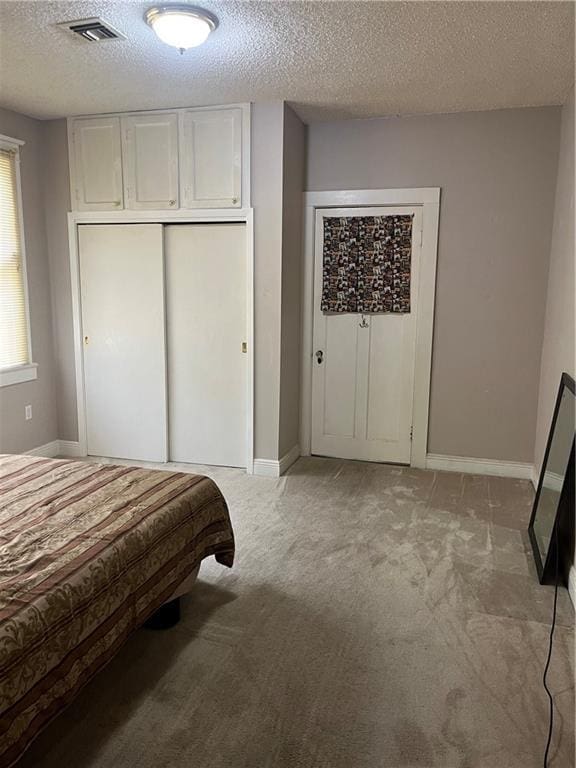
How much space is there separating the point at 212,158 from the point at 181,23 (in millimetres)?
1451

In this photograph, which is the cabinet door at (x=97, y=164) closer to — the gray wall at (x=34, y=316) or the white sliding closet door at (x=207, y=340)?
the gray wall at (x=34, y=316)

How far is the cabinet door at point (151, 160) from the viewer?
405 centimetres

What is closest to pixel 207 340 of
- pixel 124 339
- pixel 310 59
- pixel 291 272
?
pixel 124 339

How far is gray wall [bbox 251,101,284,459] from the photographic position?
3857mm

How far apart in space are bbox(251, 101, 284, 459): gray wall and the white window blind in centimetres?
177

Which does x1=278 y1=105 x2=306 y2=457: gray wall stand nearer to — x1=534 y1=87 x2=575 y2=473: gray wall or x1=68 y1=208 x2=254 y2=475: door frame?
x1=68 y1=208 x2=254 y2=475: door frame

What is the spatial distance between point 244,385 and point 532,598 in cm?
239

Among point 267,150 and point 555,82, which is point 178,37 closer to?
point 267,150

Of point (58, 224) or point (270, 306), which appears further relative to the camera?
point (58, 224)

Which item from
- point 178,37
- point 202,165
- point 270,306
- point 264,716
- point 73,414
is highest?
point 178,37

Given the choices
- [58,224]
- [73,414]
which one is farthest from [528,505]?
[58,224]

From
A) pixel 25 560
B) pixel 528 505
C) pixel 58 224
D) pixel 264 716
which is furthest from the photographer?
pixel 58 224

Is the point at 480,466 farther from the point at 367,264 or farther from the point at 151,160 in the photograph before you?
the point at 151,160

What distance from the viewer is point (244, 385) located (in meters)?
4.24
